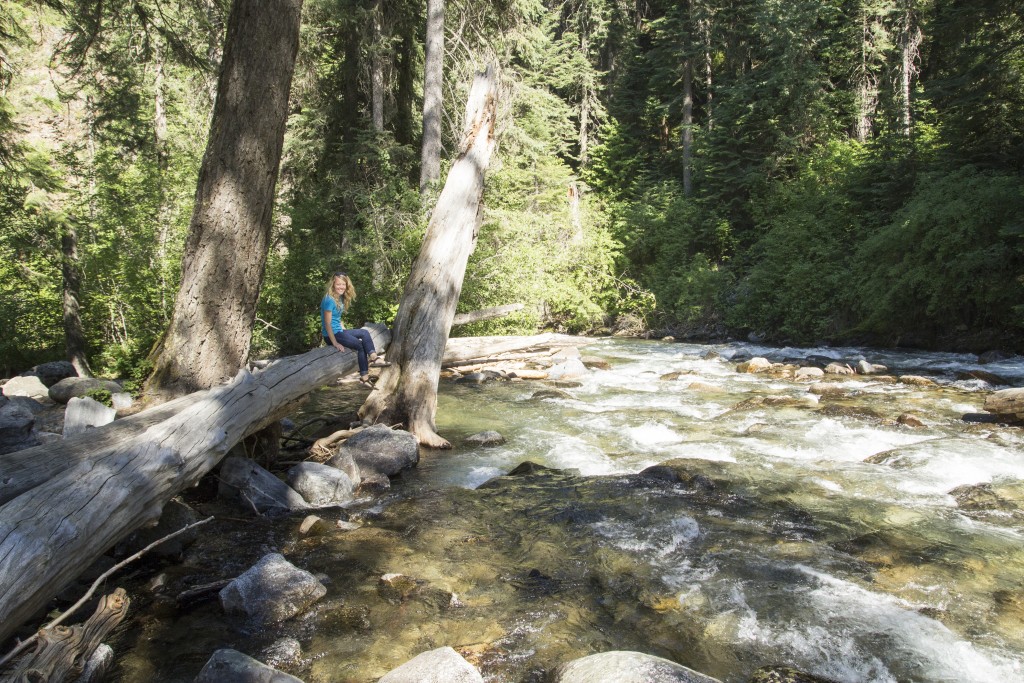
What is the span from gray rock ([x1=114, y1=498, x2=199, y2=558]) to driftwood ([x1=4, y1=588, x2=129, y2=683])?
1.01 metres

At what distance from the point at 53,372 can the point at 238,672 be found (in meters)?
12.3

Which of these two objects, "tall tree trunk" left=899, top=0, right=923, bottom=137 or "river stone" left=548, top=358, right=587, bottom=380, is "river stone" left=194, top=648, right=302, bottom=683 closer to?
"river stone" left=548, top=358, right=587, bottom=380

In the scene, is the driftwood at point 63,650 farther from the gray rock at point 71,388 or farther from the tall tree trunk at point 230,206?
the gray rock at point 71,388

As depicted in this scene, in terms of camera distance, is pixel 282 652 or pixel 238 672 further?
pixel 282 652

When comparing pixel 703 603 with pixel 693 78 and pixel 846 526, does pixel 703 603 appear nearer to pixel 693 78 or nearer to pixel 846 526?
pixel 846 526

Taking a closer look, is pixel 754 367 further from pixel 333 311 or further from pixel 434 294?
pixel 333 311

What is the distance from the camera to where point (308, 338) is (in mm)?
14727

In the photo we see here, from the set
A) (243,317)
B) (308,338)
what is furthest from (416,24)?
(243,317)

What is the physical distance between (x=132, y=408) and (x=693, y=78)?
30006mm

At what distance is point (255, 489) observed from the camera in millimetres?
5621

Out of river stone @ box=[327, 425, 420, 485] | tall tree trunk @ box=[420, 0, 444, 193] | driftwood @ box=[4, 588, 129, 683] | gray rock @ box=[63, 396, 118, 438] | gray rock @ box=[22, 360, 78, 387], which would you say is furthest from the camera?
tall tree trunk @ box=[420, 0, 444, 193]

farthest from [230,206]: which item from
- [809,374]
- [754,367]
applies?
[754,367]

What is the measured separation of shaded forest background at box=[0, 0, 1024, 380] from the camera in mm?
12055

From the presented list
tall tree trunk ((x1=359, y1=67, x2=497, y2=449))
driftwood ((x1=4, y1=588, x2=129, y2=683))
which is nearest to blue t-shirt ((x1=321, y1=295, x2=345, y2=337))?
tall tree trunk ((x1=359, y1=67, x2=497, y2=449))
